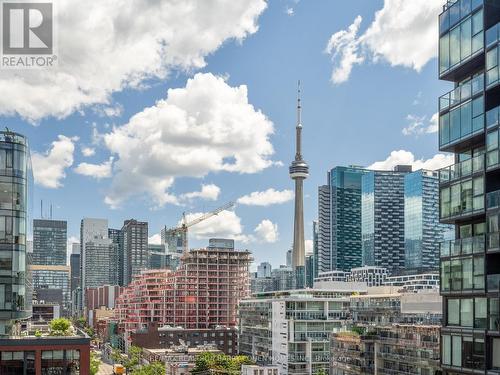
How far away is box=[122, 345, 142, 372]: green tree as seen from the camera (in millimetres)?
176375

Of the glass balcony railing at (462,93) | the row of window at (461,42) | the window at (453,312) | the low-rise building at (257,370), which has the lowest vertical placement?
the low-rise building at (257,370)

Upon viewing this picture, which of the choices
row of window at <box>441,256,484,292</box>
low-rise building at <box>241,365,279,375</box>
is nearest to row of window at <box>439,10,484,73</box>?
row of window at <box>441,256,484,292</box>

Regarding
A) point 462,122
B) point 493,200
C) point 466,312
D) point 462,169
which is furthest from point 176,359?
point 493,200

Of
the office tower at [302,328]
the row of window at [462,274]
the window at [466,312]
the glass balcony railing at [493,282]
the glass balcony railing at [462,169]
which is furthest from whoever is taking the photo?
the office tower at [302,328]

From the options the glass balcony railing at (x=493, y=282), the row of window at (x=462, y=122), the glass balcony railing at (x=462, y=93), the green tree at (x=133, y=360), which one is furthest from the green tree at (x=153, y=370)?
the glass balcony railing at (x=493, y=282)

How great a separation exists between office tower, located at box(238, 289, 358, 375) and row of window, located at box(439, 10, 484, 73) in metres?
105

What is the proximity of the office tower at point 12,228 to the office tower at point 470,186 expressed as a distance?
44.5m

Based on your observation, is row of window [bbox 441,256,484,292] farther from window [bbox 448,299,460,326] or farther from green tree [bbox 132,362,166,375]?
green tree [bbox 132,362,166,375]

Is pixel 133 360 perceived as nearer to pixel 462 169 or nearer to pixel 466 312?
pixel 466 312

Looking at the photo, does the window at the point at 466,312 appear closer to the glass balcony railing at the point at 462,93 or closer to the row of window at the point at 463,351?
the row of window at the point at 463,351

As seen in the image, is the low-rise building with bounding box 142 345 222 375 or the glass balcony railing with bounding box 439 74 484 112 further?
the low-rise building with bounding box 142 345 222 375

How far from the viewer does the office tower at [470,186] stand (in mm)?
40844

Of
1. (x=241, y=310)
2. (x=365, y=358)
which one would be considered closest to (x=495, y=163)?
(x=365, y=358)

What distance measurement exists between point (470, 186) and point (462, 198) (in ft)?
3.90
